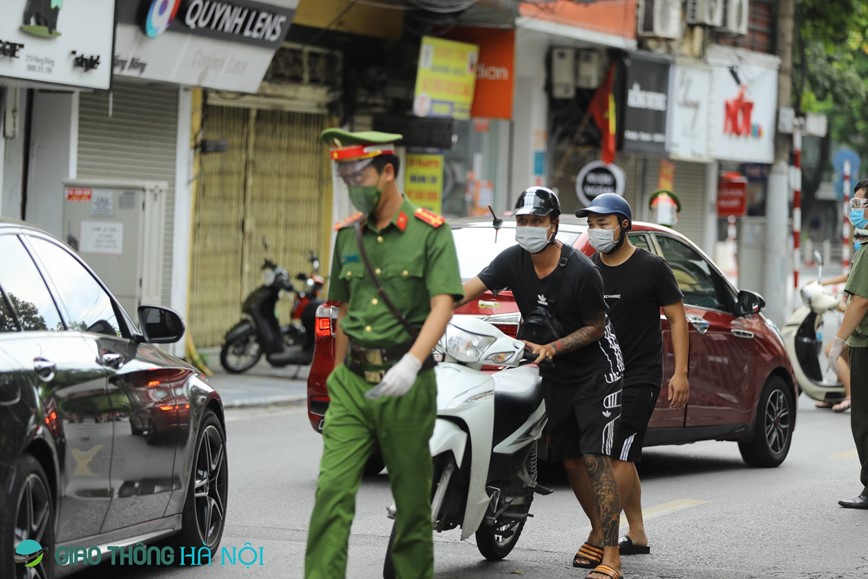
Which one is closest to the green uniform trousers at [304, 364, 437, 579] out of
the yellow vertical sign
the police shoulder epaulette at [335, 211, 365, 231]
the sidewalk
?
the police shoulder epaulette at [335, 211, 365, 231]

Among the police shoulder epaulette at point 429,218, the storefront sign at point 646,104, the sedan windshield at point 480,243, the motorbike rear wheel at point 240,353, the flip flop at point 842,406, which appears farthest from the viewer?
the storefront sign at point 646,104

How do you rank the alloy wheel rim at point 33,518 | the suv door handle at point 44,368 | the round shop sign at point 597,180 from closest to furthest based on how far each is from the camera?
the alloy wheel rim at point 33,518
the suv door handle at point 44,368
the round shop sign at point 597,180

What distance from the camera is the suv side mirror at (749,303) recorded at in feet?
36.6

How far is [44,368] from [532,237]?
8.16ft

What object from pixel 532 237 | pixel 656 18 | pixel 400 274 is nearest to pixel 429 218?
pixel 400 274

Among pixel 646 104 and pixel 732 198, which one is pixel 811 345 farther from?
pixel 732 198

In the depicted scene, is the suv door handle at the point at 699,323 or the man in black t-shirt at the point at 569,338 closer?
the man in black t-shirt at the point at 569,338

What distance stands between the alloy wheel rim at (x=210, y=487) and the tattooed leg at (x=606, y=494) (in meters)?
1.73

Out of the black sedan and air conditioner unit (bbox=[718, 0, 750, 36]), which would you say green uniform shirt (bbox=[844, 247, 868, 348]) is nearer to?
the black sedan

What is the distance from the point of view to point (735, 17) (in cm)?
2983

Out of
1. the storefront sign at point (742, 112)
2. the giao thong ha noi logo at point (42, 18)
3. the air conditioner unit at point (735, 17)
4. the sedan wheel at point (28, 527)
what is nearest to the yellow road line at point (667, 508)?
the sedan wheel at point (28, 527)

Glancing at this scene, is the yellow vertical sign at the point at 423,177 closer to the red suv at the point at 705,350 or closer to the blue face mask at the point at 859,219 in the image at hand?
the red suv at the point at 705,350

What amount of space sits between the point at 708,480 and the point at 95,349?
5.94m

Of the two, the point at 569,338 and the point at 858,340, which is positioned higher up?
the point at 569,338
